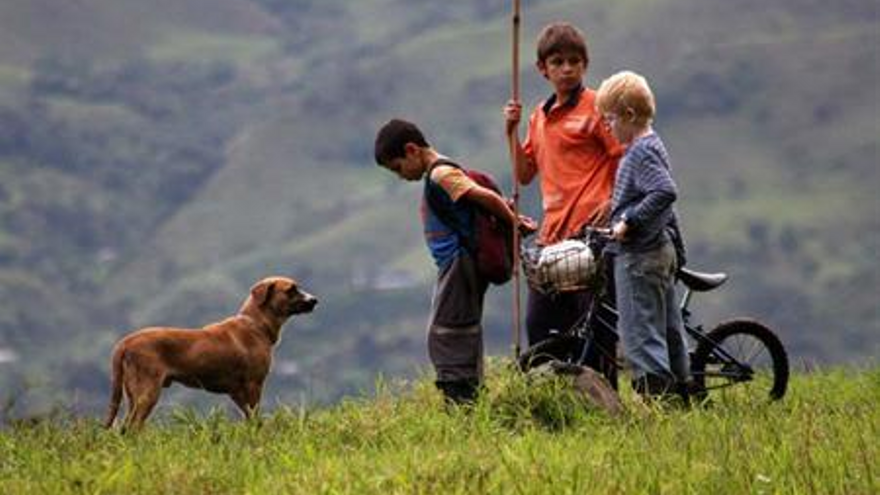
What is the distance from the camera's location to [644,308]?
916cm

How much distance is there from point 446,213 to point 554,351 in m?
1.13

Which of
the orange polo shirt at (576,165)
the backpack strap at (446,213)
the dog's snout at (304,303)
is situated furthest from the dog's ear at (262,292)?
the orange polo shirt at (576,165)

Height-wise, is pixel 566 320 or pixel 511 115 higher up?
pixel 511 115

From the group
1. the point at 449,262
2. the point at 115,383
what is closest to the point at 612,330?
the point at 449,262

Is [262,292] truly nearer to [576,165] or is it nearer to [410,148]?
[410,148]

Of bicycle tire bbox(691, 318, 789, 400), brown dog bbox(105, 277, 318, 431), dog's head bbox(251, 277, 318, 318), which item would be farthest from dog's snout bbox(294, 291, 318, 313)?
bicycle tire bbox(691, 318, 789, 400)

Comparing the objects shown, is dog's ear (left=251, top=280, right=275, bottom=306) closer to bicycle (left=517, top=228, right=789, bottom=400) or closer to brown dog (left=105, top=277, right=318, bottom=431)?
brown dog (left=105, top=277, right=318, bottom=431)

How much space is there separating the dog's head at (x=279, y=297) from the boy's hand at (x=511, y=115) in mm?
2615

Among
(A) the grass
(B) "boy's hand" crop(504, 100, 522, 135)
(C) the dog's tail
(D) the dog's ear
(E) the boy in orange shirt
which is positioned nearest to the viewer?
(A) the grass

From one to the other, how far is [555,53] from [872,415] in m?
2.93

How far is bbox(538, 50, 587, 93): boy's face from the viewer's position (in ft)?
32.1

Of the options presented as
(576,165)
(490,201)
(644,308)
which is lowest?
(644,308)

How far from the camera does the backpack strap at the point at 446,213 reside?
31.5 feet

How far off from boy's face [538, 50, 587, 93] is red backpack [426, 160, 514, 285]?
2.49 ft
